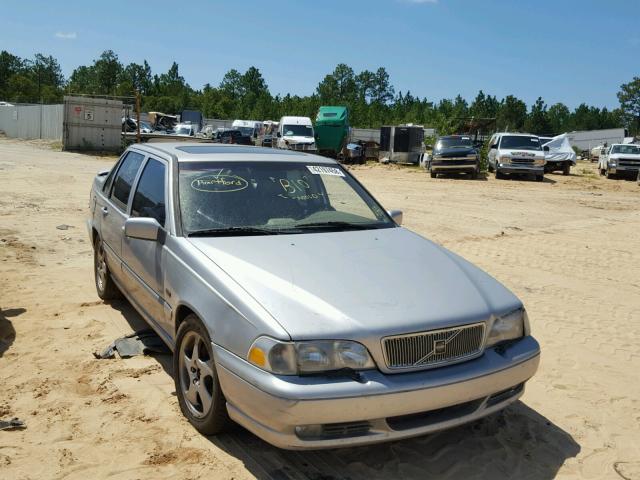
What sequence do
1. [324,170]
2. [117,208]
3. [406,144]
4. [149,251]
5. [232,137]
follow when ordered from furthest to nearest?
[232,137], [406,144], [117,208], [324,170], [149,251]

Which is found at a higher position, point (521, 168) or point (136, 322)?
point (521, 168)

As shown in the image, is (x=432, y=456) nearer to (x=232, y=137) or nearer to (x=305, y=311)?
(x=305, y=311)

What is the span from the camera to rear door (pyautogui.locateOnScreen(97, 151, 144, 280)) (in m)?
4.88

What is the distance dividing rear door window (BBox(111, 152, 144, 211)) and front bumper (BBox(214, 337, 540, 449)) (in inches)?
95.1

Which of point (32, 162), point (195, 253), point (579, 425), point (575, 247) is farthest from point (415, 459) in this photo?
point (32, 162)

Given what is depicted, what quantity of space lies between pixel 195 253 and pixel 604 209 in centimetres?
1604

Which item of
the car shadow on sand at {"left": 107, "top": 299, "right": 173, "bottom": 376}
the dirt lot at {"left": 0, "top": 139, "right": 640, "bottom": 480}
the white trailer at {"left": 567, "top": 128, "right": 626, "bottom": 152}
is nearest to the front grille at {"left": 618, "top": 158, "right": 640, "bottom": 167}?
the dirt lot at {"left": 0, "top": 139, "right": 640, "bottom": 480}

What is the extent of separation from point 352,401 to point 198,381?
1098mm

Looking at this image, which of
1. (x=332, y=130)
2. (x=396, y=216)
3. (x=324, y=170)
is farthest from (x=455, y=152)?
(x=324, y=170)

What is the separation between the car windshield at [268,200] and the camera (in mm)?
3889

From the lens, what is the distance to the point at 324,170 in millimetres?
4703

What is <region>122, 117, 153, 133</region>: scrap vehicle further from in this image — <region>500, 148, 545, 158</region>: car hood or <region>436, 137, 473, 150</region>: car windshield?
<region>500, 148, 545, 158</region>: car hood

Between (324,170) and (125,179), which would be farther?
(125,179)

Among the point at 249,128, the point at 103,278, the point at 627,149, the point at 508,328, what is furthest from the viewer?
the point at 249,128
